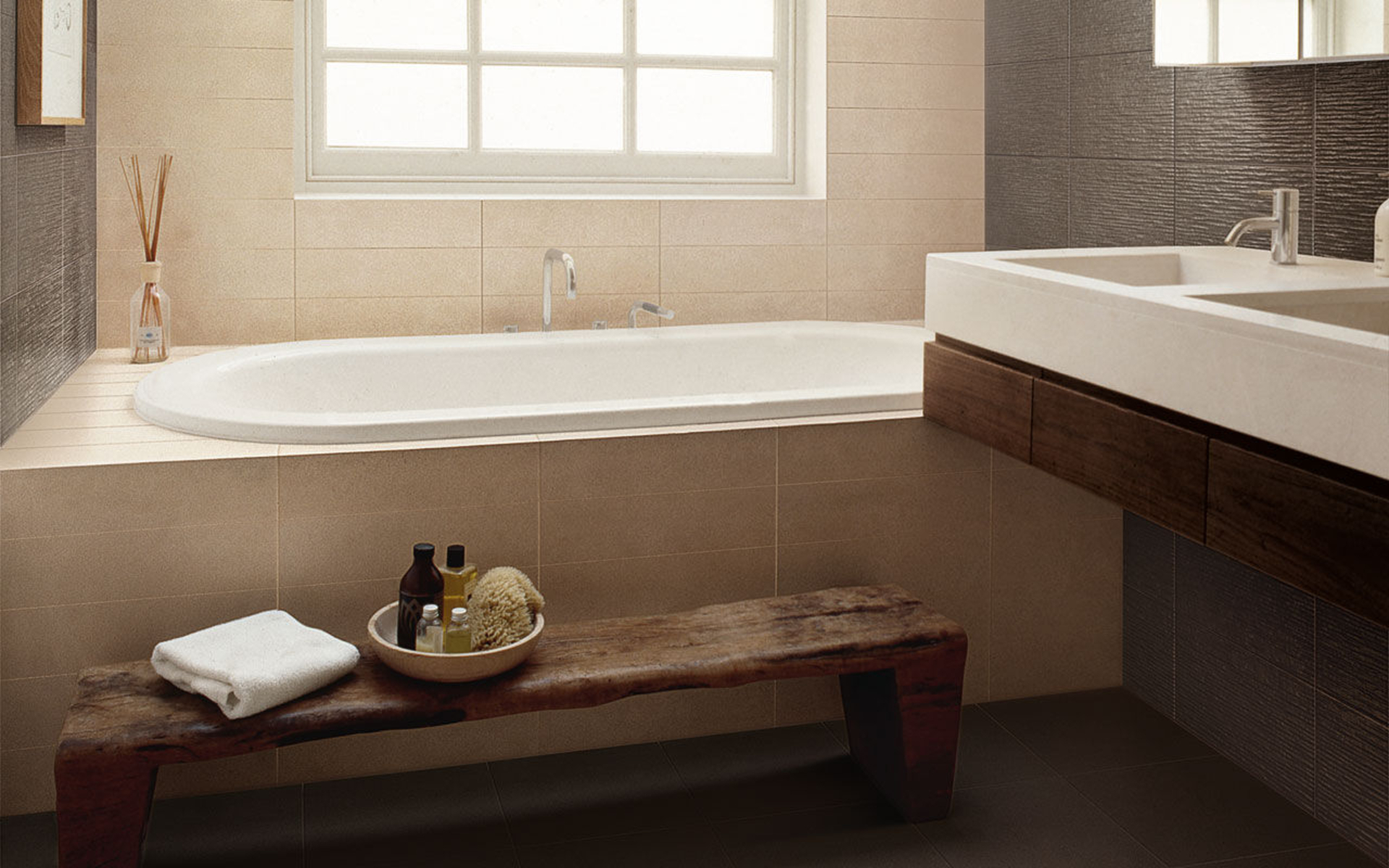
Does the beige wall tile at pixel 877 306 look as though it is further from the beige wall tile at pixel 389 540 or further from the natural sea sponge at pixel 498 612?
the natural sea sponge at pixel 498 612

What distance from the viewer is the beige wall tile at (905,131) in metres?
4.04

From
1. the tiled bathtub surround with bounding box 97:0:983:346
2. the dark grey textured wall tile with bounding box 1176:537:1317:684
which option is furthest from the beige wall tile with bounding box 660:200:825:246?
the dark grey textured wall tile with bounding box 1176:537:1317:684

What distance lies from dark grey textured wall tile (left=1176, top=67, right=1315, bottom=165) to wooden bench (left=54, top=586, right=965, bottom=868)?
45.8 inches

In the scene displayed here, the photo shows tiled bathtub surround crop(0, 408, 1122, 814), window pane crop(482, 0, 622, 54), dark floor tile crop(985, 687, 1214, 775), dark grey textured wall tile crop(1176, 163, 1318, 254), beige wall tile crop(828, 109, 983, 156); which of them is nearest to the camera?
tiled bathtub surround crop(0, 408, 1122, 814)

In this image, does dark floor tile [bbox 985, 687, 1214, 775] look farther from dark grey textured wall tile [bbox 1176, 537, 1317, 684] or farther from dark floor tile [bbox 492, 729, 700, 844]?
dark floor tile [bbox 492, 729, 700, 844]

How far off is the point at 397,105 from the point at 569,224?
0.61 metres

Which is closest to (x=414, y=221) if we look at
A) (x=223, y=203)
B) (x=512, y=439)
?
(x=223, y=203)

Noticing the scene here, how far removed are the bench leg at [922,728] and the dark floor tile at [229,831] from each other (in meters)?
1.06

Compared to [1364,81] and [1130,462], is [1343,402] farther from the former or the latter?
[1364,81]

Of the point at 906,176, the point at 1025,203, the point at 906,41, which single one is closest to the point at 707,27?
the point at 906,41

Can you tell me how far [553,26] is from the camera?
3963 millimetres

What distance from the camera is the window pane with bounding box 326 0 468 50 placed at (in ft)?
12.6

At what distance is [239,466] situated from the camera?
2.49 m

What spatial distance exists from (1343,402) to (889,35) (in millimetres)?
2696
